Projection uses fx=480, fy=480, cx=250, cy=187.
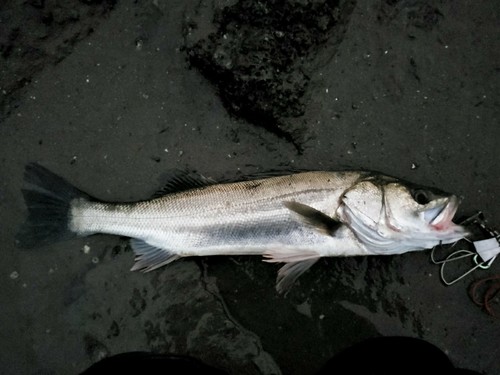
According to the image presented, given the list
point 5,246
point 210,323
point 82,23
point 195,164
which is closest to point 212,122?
point 195,164

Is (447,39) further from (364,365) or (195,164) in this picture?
(364,365)

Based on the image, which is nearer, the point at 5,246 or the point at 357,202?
the point at 357,202

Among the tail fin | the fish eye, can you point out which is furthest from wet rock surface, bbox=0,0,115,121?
the fish eye

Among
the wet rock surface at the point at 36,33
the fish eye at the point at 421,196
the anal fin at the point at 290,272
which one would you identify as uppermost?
the fish eye at the point at 421,196

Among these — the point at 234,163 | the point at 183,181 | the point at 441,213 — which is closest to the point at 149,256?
the point at 183,181

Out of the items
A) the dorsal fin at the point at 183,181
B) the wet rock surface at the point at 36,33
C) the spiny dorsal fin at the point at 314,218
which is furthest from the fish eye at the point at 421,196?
the wet rock surface at the point at 36,33

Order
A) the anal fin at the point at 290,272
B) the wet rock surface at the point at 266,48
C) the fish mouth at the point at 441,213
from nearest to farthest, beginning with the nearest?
the fish mouth at the point at 441,213
the anal fin at the point at 290,272
the wet rock surface at the point at 266,48

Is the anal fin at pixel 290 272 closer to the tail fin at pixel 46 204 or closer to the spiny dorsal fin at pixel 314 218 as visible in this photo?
the spiny dorsal fin at pixel 314 218
